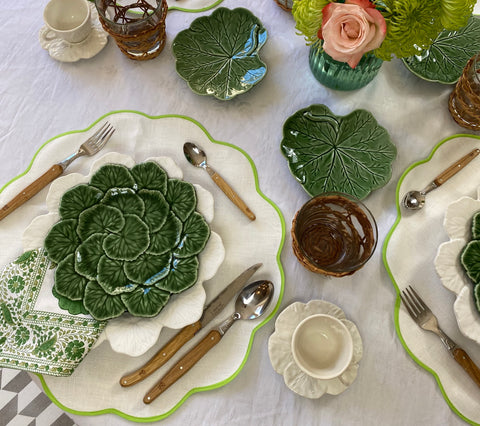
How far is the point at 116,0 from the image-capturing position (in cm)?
84

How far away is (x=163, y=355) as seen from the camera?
2.22 feet

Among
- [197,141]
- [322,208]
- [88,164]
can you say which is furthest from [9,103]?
[322,208]

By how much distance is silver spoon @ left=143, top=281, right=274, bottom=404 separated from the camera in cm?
67

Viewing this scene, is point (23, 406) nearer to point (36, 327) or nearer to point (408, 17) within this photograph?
point (36, 327)

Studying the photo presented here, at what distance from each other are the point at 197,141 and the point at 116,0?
1.10 ft

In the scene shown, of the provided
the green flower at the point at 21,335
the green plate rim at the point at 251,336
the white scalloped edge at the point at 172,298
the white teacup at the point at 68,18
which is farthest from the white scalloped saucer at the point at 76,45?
the green flower at the point at 21,335

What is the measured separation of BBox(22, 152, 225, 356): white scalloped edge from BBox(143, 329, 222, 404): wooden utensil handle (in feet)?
0.17

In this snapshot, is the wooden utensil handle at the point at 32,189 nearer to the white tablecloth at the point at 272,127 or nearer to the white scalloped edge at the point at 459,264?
the white tablecloth at the point at 272,127

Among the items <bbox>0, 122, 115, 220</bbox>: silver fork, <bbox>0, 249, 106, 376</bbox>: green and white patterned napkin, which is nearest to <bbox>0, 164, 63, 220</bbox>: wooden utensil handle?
<bbox>0, 122, 115, 220</bbox>: silver fork

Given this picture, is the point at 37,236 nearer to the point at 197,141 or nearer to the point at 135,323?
the point at 135,323

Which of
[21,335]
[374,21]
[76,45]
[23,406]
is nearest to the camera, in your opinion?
[374,21]

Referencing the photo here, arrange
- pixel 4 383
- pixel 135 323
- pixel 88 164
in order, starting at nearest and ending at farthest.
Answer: pixel 135 323
pixel 88 164
pixel 4 383

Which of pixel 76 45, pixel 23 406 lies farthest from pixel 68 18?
pixel 23 406

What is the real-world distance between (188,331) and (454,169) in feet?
1.80
